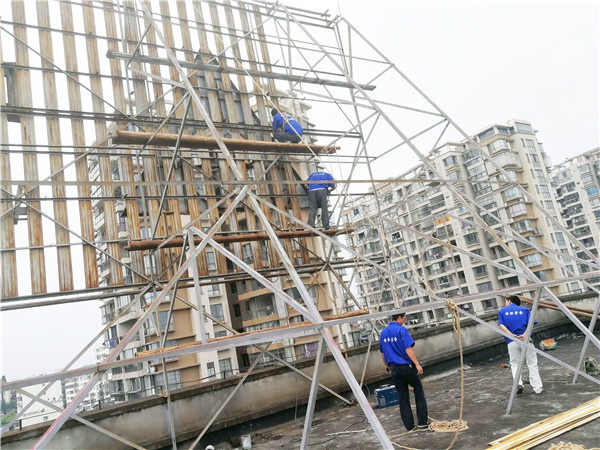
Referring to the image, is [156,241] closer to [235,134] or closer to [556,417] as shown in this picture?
[235,134]

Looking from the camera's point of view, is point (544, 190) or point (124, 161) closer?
Result: point (124, 161)

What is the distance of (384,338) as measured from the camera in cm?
639

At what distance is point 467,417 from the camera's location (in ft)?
21.2

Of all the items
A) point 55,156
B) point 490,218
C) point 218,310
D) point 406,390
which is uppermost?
point 490,218

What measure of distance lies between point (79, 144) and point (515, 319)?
8.82m

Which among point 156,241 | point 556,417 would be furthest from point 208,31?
point 556,417

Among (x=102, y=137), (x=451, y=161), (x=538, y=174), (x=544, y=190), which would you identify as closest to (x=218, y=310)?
(x=102, y=137)

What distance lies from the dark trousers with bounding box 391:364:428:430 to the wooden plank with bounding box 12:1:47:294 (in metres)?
6.28

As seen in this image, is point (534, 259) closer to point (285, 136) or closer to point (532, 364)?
point (285, 136)

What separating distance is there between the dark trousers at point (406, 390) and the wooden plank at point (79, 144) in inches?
224

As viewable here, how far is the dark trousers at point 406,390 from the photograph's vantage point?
6.14 m

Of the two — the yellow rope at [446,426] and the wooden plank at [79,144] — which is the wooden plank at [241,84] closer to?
the wooden plank at [79,144]

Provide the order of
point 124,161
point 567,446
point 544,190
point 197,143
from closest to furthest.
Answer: point 567,446 < point 197,143 < point 124,161 < point 544,190

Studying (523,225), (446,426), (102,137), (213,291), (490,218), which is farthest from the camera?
(490,218)
